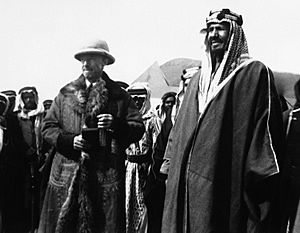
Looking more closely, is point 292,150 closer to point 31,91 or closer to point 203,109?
point 203,109

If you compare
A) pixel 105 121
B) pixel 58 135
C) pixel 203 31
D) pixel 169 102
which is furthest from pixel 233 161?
pixel 169 102

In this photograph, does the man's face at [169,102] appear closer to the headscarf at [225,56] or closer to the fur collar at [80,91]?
the fur collar at [80,91]

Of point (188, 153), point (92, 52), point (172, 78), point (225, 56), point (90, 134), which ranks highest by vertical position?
point (225, 56)

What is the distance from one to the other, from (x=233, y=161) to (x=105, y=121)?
1.47 meters

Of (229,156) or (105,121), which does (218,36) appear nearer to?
(229,156)

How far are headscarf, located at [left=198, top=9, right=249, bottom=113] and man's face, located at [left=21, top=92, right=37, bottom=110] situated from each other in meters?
6.29

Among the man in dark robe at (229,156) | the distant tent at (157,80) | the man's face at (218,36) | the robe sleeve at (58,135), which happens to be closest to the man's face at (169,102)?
the robe sleeve at (58,135)

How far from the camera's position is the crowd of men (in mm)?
4660

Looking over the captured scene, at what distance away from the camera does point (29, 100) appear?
1123 cm

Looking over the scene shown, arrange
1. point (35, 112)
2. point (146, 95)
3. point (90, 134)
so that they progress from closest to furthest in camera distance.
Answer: point (90, 134) → point (146, 95) → point (35, 112)

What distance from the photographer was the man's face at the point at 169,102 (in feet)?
31.5

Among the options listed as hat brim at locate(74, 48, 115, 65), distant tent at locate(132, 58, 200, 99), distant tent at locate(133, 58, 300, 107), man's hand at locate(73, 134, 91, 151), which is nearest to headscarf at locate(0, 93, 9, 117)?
hat brim at locate(74, 48, 115, 65)

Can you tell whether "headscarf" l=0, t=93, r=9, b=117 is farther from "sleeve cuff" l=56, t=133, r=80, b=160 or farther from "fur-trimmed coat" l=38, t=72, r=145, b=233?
"sleeve cuff" l=56, t=133, r=80, b=160

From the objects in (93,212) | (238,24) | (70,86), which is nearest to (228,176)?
(238,24)
